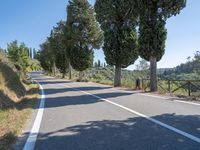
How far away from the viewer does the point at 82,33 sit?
167 feet

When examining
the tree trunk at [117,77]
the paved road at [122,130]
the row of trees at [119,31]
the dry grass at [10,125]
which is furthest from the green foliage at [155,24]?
the dry grass at [10,125]

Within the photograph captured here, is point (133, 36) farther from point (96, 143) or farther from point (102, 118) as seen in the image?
point (96, 143)

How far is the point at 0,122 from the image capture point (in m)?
10.3

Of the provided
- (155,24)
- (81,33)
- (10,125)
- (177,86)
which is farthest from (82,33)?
(10,125)

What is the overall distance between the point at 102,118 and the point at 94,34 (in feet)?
134

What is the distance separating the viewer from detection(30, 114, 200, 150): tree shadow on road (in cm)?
675

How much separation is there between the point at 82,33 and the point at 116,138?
145 ft

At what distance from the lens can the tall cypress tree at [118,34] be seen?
31.8m

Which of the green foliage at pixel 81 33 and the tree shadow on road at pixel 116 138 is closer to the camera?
the tree shadow on road at pixel 116 138

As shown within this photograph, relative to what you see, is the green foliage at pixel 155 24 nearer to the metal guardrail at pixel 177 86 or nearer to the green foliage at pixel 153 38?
the green foliage at pixel 153 38

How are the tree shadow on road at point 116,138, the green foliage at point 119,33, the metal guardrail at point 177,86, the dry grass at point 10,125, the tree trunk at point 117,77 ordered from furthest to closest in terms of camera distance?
the tree trunk at point 117,77 → the green foliage at point 119,33 → the metal guardrail at point 177,86 → the dry grass at point 10,125 → the tree shadow on road at point 116,138

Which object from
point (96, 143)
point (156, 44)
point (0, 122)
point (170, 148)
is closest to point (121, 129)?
point (96, 143)

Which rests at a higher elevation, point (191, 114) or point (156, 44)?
point (156, 44)

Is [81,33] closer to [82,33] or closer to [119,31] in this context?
[82,33]
